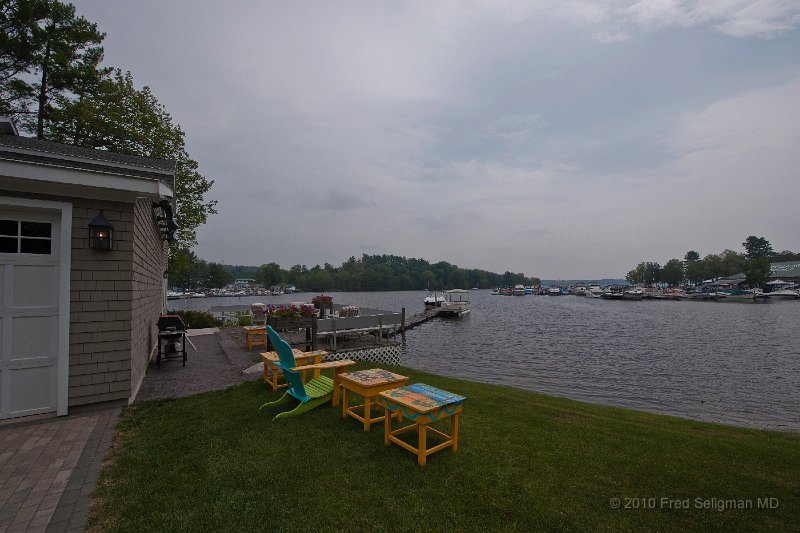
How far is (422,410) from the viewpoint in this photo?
143 inches

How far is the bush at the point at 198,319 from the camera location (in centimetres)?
1684

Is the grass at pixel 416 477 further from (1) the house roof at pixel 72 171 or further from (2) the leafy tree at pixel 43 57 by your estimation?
(2) the leafy tree at pixel 43 57

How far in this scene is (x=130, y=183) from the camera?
511 centimetres

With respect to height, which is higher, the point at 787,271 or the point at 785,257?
the point at 785,257

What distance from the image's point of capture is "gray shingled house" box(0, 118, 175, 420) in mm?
4625

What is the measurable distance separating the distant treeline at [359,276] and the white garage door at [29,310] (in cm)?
9545

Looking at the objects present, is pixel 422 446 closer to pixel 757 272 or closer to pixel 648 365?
pixel 648 365

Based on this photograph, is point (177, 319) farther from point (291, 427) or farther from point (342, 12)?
point (342, 12)

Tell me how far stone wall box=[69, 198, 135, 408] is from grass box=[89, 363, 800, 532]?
27.8 inches

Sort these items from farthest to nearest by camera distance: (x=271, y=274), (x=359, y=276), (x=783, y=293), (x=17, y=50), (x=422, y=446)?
1. (x=359, y=276)
2. (x=271, y=274)
3. (x=783, y=293)
4. (x=17, y=50)
5. (x=422, y=446)

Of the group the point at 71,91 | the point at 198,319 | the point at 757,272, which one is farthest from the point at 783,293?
the point at 71,91

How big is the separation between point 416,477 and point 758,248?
156 meters

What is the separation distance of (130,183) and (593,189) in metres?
27.4

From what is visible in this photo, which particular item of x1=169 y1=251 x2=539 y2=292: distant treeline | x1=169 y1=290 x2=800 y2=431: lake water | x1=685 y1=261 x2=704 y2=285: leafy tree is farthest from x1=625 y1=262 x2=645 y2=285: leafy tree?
x1=169 y1=290 x2=800 y2=431: lake water
